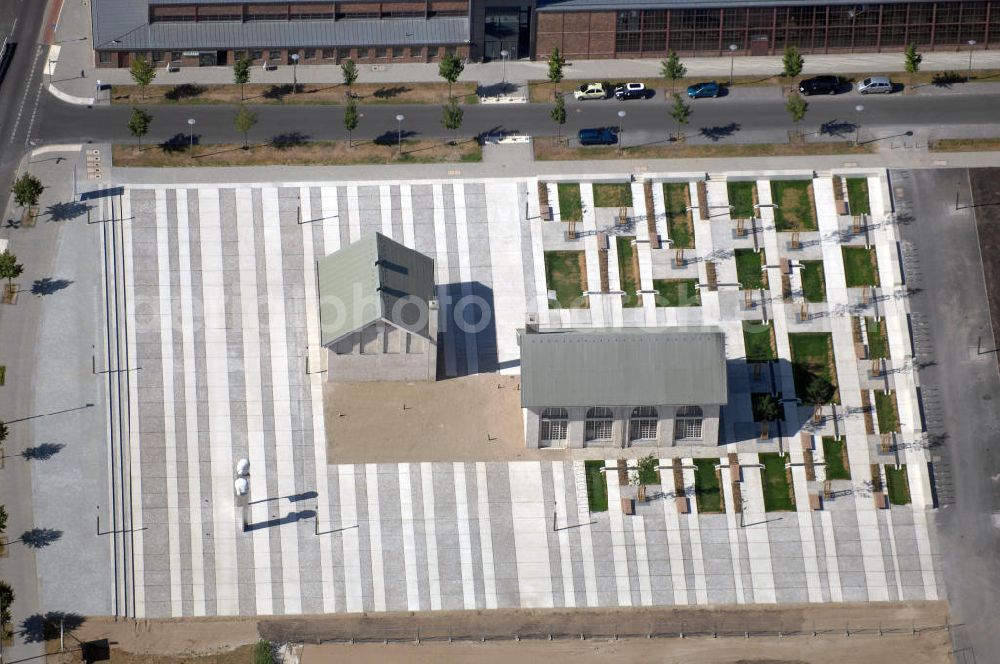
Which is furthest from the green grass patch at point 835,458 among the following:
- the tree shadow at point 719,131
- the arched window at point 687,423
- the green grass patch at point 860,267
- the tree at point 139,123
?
the tree at point 139,123

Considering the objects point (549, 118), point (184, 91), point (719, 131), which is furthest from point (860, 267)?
point (184, 91)

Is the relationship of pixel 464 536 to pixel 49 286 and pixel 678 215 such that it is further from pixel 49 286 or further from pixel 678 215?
pixel 49 286

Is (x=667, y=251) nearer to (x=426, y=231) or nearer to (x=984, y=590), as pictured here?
(x=426, y=231)

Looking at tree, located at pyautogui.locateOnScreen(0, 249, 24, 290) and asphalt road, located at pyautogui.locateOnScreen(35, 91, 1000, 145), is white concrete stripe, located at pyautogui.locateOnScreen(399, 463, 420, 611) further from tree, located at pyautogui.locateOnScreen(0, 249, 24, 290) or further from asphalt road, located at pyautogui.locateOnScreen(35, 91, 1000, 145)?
tree, located at pyautogui.locateOnScreen(0, 249, 24, 290)

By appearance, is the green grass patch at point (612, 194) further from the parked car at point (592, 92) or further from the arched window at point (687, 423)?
the arched window at point (687, 423)

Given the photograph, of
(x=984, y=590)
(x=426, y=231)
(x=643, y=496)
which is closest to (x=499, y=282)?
(x=426, y=231)

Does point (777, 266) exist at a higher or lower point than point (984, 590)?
higher

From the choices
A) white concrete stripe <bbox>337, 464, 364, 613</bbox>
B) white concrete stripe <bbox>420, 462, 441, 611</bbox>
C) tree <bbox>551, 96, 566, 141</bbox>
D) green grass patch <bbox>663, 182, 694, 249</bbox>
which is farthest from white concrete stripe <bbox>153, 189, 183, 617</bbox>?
green grass patch <bbox>663, 182, 694, 249</bbox>
